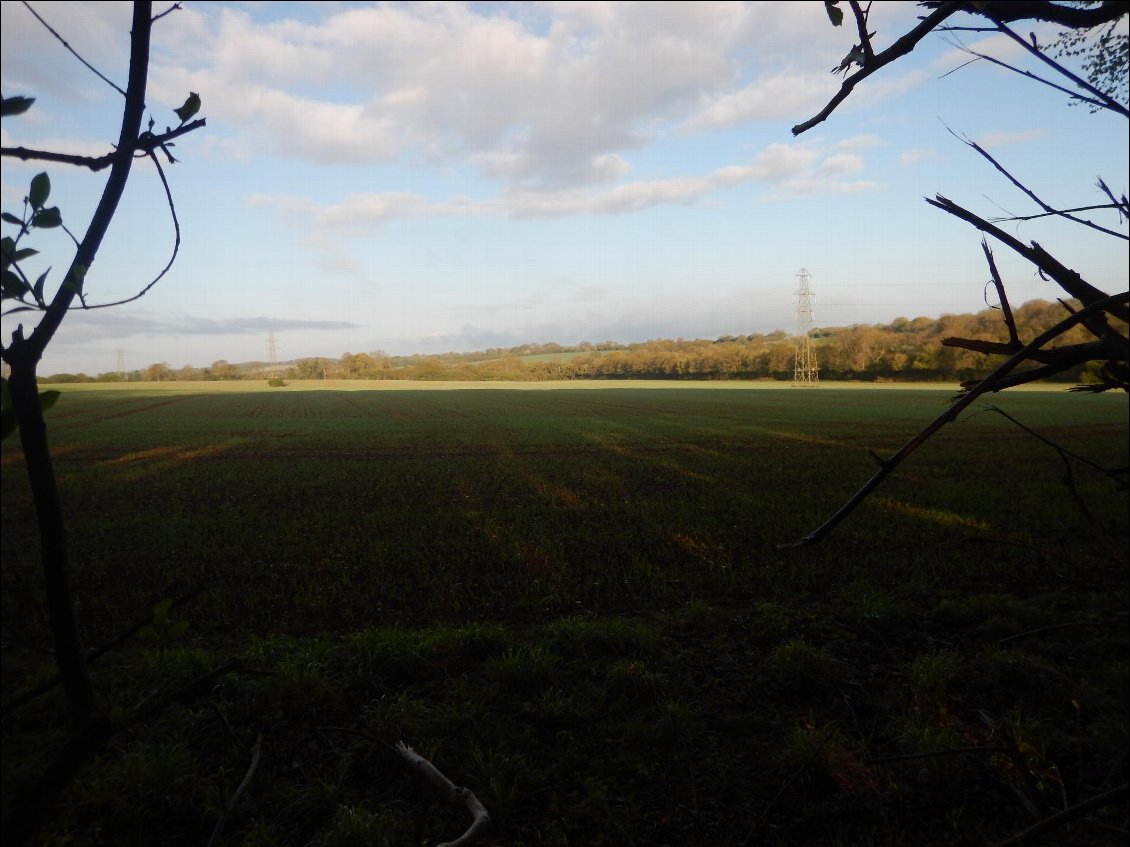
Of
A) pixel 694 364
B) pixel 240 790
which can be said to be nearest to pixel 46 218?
pixel 240 790

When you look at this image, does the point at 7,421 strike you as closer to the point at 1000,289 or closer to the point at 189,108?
the point at 189,108

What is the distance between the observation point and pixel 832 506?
1440 centimetres

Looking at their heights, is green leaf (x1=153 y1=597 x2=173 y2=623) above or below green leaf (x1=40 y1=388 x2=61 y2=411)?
below

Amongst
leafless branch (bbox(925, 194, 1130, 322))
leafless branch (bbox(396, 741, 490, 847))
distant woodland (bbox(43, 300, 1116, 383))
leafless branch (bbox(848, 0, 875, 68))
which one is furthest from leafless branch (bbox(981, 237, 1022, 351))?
distant woodland (bbox(43, 300, 1116, 383))

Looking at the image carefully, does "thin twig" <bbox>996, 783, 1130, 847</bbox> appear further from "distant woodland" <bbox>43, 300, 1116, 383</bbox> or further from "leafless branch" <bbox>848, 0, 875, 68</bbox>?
"distant woodland" <bbox>43, 300, 1116, 383</bbox>

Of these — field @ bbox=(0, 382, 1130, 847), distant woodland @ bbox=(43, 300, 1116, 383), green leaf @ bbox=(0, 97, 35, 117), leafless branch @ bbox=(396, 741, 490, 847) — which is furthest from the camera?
distant woodland @ bbox=(43, 300, 1116, 383)

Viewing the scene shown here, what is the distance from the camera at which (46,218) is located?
1.04m

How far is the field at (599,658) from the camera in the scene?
14.3 feet

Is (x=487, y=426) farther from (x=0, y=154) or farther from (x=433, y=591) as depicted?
(x=0, y=154)

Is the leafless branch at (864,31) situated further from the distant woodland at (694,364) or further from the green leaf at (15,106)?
the distant woodland at (694,364)

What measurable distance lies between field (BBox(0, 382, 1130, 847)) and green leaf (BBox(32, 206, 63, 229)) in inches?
24.6

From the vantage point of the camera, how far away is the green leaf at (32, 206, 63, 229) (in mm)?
1033

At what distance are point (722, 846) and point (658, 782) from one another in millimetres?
711

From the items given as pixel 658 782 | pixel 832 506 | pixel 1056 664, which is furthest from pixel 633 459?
pixel 658 782
